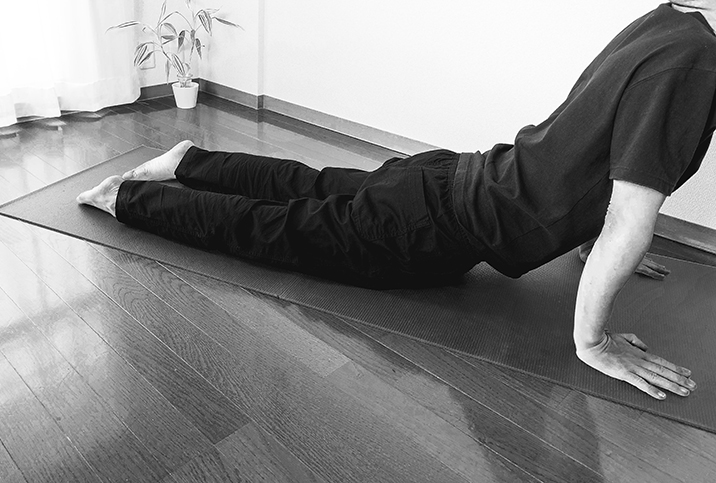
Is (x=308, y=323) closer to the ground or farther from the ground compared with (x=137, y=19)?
closer to the ground

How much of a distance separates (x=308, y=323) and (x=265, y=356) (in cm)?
18

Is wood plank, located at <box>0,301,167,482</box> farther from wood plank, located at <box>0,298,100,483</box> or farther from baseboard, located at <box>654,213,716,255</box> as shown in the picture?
baseboard, located at <box>654,213,716,255</box>

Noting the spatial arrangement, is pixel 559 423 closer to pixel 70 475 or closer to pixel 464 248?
pixel 464 248

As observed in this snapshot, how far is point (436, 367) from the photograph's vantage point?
1483mm

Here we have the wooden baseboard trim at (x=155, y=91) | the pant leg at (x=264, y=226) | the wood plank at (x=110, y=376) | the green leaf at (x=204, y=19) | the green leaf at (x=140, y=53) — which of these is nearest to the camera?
the wood plank at (x=110, y=376)

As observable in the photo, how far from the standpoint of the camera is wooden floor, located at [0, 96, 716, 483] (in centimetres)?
119

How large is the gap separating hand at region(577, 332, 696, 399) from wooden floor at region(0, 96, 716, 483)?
0.27ft

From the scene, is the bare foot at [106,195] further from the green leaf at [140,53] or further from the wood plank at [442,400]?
the green leaf at [140,53]

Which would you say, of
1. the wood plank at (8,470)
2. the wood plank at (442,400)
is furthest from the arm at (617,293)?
the wood plank at (8,470)

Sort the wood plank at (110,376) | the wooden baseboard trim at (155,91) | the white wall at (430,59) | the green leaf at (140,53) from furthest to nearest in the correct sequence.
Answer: the wooden baseboard trim at (155,91)
the green leaf at (140,53)
the white wall at (430,59)
the wood plank at (110,376)

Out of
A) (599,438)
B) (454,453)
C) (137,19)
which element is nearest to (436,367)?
(454,453)

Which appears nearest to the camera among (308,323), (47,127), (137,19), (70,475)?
(70,475)

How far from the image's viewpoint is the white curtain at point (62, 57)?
2.87 meters

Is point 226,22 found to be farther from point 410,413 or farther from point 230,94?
point 410,413
